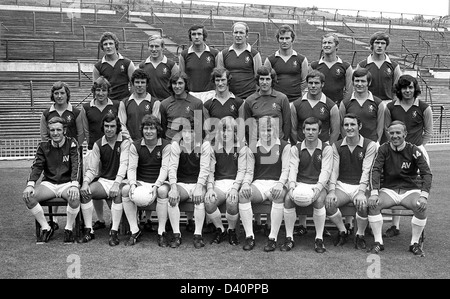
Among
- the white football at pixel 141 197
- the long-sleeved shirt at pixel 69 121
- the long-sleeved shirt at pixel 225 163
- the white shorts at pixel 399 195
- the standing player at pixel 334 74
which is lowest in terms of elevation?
the white football at pixel 141 197

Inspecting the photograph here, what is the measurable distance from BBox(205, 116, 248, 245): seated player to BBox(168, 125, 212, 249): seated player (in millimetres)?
112

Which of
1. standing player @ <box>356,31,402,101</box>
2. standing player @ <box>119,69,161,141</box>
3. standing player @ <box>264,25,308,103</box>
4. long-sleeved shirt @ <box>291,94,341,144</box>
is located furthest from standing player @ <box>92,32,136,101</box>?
standing player @ <box>356,31,402,101</box>

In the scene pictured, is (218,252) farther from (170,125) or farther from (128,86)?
(128,86)

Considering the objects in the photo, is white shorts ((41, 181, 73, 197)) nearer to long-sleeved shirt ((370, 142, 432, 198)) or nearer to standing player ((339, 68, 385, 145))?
standing player ((339, 68, 385, 145))

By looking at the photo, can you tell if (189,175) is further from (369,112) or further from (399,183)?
(399,183)

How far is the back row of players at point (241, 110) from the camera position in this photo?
237 inches

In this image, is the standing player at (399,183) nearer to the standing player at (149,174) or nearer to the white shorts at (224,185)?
the white shorts at (224,185)

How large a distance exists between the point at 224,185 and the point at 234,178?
18 cm

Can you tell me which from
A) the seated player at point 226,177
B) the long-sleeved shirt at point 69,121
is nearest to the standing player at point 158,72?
the long-sleeved shirt at point 69,121

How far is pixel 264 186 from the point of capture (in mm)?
6086

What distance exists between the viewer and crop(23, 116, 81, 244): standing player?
6.06 metres

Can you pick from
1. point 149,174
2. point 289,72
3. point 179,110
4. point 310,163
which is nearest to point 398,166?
point 310,163

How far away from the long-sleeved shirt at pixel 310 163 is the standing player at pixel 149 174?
1364 millimetres
